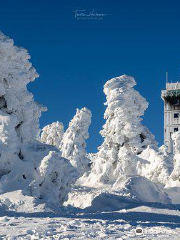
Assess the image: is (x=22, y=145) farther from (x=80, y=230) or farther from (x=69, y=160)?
(x=80, y=230)

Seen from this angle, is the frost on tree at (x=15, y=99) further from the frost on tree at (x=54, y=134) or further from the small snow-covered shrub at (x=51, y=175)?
the frost on tree at (x=54, y=134)

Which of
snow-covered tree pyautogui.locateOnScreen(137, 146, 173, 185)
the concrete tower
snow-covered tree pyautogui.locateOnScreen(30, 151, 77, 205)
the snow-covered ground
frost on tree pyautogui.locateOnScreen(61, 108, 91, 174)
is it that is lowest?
the snow-covered ground

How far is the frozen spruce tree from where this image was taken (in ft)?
69.7

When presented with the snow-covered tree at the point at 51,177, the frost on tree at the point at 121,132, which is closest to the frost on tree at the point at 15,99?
the snow-covered tree at the point at 51,177

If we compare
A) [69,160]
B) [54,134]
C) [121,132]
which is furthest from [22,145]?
[54,134]

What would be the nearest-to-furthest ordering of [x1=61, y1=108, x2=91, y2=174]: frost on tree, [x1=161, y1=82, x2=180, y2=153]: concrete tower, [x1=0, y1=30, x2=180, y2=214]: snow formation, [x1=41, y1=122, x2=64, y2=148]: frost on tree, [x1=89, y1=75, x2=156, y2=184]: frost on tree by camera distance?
[x1=0, y1=30, x2=180, y2=214]: snow formation, [x1=89, y1=75, x2=156, y2=184]: frost on tree, [x1=61, y1=108, x2=91, y2=174]: frost on tree, [x1=41, y1=122, x2=64, y2=148]: frost on tree, [x1=161, y1=82, x2=180, y2=153]: concrete tower

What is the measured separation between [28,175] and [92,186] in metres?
18.4

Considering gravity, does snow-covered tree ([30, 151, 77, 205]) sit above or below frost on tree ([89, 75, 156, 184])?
below

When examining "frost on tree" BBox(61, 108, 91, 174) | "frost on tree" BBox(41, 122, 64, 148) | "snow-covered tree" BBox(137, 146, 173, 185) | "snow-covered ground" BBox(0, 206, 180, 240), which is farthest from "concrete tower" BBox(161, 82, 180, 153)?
"snow-covered ground" BBox(0, 206, 180, 240)

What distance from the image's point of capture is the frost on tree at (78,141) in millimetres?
48500

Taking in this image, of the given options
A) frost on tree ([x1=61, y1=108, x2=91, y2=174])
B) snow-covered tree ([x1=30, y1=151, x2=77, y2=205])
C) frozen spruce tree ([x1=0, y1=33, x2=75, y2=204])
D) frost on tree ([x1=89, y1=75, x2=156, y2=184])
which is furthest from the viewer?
frost on tree ([x1=61, y1=108, x2=91, y2=174])

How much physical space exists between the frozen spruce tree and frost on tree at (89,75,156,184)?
583 inches

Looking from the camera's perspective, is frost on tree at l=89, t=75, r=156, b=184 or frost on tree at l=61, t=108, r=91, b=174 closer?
frost on tree at l=89, t=75, r=156, b=184

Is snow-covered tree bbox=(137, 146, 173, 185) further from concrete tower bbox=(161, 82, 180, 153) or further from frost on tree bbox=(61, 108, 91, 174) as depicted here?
concrete tower bbox=(161, 82, 180, 153)
